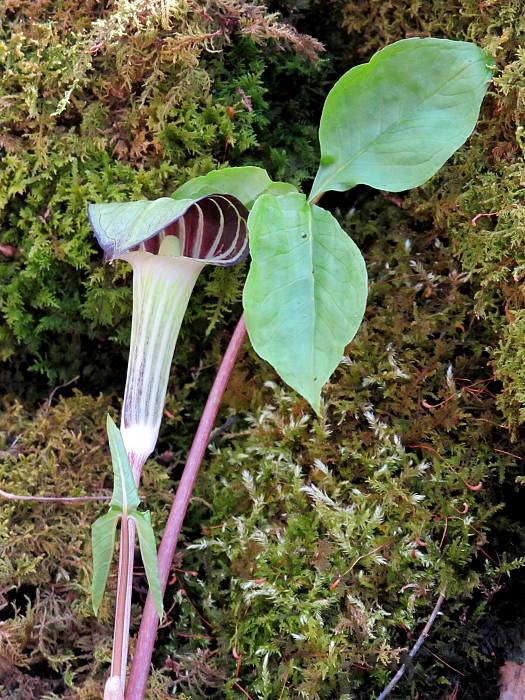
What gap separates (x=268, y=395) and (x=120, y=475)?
0.51 m

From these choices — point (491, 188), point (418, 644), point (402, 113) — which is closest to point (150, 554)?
point (418, 644)

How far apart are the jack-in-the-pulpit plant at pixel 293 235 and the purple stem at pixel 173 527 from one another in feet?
0.26

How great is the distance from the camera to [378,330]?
50.6 inches

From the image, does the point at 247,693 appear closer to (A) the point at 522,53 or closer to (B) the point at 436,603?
(B) the point at 436,603

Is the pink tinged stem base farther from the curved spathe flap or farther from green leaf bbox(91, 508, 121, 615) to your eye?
green leaf bbox(91, 508, 121, 615)

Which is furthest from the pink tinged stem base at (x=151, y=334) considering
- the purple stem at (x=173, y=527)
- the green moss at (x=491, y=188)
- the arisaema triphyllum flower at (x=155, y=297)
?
the green moss at (x=491, y=188)

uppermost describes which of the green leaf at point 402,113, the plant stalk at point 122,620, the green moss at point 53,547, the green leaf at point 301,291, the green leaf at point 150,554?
the green leaf at point 402,113

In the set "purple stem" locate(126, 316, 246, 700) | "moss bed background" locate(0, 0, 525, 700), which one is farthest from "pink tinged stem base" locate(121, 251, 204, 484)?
"moss bed background" locate(0, 0, 525, 700)

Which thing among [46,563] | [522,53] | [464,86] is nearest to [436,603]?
[46,563]

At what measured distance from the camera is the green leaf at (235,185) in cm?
105

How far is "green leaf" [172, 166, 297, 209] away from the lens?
1.05 meters

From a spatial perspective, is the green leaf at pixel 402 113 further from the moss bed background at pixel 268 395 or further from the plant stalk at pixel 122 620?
the plant stalk at pixel 122 620

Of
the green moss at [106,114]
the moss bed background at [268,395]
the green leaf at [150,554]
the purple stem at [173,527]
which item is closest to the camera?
the green leaf at [150,554]

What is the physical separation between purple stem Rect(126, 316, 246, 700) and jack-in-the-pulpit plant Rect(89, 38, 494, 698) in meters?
0.08
